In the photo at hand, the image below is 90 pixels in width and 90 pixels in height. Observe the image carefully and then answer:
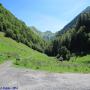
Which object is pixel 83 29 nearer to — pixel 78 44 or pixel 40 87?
pixel 78 44

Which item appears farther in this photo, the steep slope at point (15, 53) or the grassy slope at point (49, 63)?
the steep slope at point (15, 53)

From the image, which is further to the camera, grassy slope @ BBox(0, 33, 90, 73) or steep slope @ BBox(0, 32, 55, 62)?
steep slope @ BBox(0, 32, 55, 62)

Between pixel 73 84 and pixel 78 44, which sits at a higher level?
pixel 78 44

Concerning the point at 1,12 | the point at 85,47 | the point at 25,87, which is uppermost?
the point at 1,12

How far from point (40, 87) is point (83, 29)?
123 m

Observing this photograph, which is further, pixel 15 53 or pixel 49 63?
pixel 15 53

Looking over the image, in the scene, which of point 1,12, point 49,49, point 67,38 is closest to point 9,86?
point 67,38

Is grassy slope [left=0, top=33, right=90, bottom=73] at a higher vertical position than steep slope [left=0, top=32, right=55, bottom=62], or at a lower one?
lower

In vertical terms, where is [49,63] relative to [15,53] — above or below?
below

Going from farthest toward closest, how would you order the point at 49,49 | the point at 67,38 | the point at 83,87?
1. the point at 49,49
2. the point at 67,38
3. the point at 83,87

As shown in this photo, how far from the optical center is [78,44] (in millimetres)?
143000

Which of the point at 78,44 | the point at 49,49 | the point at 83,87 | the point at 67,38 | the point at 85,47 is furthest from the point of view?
the point at 49,49

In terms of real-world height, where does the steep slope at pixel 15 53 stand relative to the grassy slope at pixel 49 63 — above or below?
above

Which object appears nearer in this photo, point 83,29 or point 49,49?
point 83,29
